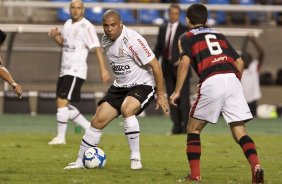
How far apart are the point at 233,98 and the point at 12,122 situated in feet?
41.2

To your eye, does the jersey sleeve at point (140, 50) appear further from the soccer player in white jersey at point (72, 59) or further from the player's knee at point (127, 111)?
the soccer player in white jersey at point (72, 59)

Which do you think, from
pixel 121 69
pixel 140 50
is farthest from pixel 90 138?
pixel 140 50

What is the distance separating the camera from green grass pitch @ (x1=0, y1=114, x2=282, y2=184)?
11.6 metres

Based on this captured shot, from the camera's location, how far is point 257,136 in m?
19.4

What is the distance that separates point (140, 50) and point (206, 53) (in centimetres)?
152

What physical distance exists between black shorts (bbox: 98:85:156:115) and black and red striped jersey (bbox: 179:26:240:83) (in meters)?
1.52

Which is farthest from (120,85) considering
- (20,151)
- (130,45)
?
(20,151)

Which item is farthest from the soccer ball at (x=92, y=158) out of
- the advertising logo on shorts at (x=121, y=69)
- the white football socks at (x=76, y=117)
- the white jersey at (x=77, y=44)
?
the white football socks at (x=76, y=117)

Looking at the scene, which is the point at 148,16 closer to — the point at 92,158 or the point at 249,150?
the point at 92,158

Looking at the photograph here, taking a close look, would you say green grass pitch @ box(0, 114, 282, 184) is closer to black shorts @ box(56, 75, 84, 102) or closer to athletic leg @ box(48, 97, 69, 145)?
athletic leg @ box(48, 97, 69, 145)

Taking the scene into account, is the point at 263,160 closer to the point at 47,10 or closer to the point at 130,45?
the point at 130,45

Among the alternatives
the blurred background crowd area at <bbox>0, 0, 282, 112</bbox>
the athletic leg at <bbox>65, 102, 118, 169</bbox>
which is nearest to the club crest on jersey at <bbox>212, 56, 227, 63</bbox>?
the athletic leg at <bbox>65, 102, 118, 169</bbox>

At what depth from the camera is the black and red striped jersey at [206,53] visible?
36.2 feet

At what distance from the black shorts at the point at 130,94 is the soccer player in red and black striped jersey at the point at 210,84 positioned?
1304 mm
